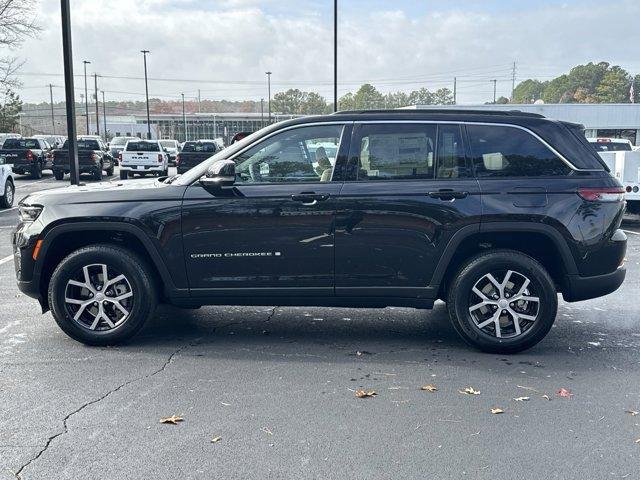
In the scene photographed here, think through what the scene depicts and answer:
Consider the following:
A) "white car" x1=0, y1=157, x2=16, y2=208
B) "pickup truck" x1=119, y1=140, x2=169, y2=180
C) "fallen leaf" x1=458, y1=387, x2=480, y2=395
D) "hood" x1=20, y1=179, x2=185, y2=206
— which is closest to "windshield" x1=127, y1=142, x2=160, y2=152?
"pickup truck" x1=119, y1=140, x2=169, y2=180

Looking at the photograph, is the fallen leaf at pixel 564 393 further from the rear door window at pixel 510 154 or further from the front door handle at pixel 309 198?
the front door handle at pixel 309 198

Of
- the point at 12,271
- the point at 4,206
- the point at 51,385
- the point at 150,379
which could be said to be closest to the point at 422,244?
the point at 150,379

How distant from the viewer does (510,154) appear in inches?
210

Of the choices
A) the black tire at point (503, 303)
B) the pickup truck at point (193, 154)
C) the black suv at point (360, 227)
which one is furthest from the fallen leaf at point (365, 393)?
the pickup truck at point (193, 154)

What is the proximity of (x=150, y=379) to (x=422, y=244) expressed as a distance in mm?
2396

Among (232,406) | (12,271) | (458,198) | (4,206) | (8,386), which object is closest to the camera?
(232,406)

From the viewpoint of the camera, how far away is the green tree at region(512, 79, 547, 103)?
134 m

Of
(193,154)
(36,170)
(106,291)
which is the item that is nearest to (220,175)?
(106,291)

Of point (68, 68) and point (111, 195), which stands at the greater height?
point (68, 68)

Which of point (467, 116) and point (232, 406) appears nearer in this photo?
point (232, 406)

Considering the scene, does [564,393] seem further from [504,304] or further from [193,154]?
[193,154]

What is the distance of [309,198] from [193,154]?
22.6 meters

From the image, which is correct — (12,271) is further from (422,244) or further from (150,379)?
(422,244)

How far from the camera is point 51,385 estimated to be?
4566mm
